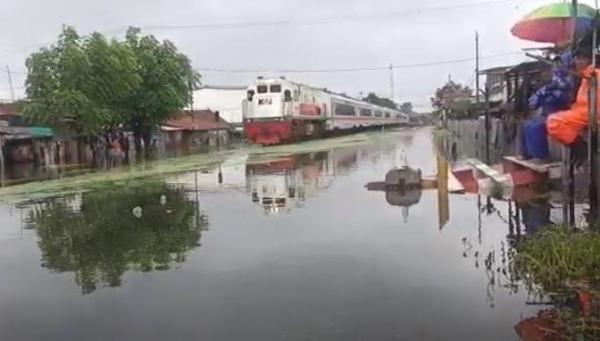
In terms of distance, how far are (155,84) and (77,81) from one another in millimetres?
6582

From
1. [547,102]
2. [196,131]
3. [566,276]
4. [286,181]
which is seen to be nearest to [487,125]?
[286,181]

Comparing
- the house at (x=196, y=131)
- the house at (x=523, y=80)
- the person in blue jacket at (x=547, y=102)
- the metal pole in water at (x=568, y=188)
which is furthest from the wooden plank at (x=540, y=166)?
the house at (x=196, y=131)

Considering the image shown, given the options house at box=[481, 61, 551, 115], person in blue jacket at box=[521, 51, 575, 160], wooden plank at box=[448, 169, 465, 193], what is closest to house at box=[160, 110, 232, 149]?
house at box=[481, 61, 551, 115]

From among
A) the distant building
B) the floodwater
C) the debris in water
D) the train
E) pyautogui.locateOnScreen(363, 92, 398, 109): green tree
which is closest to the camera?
the floodwater

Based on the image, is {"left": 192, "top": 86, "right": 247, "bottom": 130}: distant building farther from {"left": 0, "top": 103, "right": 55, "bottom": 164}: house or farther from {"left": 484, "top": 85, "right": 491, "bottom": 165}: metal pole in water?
{"left": 484, "top": 85, "right": 491, "bottom": 165}: metal pole in water

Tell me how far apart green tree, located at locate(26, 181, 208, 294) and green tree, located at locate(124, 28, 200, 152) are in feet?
71.6

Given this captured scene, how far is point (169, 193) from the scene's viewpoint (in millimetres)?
19203

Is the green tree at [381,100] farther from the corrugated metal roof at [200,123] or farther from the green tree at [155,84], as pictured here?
the green tree at [155,84]

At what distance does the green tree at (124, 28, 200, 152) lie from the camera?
40656 millimetres

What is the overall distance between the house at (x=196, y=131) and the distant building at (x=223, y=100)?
11132mm

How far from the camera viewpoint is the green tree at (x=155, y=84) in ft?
133

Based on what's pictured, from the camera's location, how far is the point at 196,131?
205ft

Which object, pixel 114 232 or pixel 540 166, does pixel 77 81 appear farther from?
pixel 540 166

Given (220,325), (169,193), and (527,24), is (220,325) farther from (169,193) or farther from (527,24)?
(169,193)
